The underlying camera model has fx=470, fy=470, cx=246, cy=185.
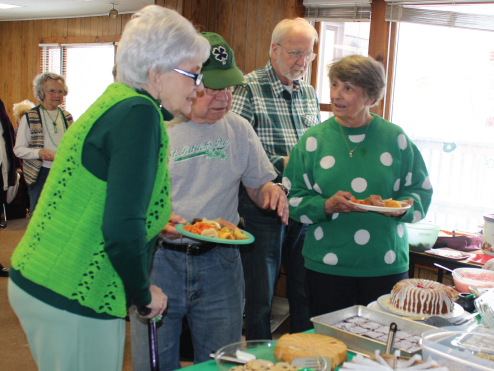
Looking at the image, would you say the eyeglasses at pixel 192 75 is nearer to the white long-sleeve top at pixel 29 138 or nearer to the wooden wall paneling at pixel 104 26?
the white long-sleeve top at pixel 29 138

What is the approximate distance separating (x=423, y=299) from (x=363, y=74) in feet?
2.97

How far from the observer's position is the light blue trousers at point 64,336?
102 cm

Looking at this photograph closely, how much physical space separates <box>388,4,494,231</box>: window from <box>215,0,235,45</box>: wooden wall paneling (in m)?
1.24

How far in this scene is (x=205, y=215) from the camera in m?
1.67

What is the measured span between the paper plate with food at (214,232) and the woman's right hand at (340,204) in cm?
37

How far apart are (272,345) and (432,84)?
2.55 meters

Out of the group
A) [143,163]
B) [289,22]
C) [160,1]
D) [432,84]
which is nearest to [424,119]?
[432,84]

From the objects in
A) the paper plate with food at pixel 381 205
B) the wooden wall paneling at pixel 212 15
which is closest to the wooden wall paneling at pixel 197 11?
the wooden wall paneling at pixel 212 15

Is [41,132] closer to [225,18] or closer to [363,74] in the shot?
[225,18]

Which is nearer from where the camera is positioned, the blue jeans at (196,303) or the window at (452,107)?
the blue jeans at (196,303)

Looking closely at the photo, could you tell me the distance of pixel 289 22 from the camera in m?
2.41

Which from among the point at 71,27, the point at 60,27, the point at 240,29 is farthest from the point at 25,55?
the point at 240,29

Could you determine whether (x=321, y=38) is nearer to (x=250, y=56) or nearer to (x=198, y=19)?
(x=250, y=56)

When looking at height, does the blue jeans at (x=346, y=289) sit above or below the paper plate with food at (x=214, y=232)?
below
